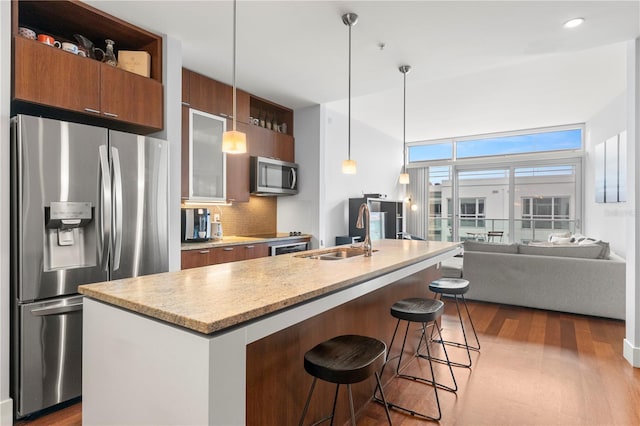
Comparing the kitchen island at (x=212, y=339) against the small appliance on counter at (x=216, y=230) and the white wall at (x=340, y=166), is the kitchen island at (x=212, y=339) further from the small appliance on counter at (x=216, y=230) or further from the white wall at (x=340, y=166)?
the white wall at (x=340, y=166)

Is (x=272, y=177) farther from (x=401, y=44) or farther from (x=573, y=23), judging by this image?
(x=573, y=23)

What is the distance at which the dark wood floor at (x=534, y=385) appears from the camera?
211cm

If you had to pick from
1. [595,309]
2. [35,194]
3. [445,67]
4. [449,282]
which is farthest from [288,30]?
[595,309]

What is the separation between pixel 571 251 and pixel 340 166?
341 cm

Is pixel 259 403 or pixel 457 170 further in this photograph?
pixel 457 170

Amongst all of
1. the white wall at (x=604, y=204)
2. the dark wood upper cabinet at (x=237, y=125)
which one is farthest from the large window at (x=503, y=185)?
the dark wood upper cabinet at (x=237, y=125)

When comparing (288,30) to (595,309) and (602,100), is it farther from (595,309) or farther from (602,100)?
(602,100)

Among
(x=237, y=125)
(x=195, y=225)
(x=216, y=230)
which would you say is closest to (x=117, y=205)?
(x=195, y=225)

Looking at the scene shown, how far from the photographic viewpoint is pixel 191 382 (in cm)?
104

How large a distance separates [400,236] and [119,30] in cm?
568

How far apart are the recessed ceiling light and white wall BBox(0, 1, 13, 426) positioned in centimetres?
377

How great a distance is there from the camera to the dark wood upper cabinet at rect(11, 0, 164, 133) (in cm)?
218

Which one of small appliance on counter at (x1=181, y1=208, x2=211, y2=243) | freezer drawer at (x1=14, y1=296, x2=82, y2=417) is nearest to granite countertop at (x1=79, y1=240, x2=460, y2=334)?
freezer drawer at (x1=14, y1=296, x2=82, y2=417)

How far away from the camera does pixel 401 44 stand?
3.01m
